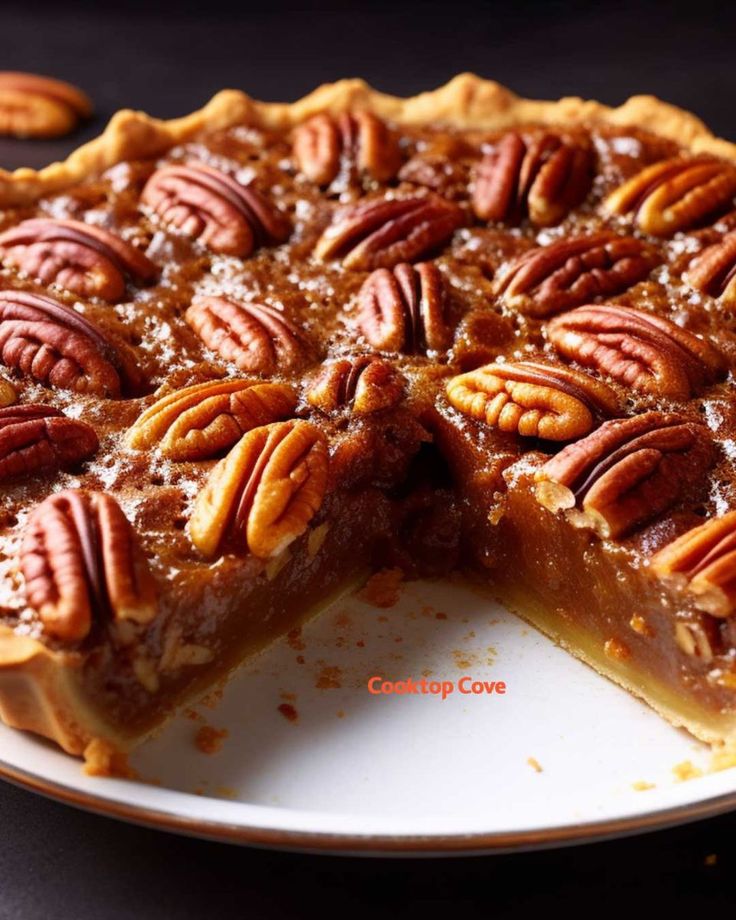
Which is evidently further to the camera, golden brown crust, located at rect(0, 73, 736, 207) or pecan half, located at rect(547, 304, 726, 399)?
golden brown crust, located at rect(0, 73, 736, 207)

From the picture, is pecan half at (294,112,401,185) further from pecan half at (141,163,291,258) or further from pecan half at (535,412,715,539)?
pecan half at (535,412,715,539)

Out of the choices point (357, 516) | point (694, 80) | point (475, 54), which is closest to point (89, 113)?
point (475, 54)

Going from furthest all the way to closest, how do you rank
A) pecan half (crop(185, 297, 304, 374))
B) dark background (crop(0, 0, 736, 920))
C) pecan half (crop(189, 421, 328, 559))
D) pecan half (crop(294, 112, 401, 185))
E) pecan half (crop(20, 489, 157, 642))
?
dark background (crop(0, 0, 736, 920)), pecan half (crop(294, 112, 401, 185)), pecan half (crop(185, 297, 304, 374)), pecan half (crop(189, 421, 328, 559)), pecan half (crop(20, 489, 157, 642))

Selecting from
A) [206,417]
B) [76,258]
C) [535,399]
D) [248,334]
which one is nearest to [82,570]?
[206,417]

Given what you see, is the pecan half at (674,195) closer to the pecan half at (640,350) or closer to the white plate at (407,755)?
the pecan half at (640,350)

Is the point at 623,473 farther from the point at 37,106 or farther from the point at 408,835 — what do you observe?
the point at 37,106

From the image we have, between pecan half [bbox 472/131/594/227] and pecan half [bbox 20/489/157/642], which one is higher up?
pecan half [bbox 472/131/594/227]

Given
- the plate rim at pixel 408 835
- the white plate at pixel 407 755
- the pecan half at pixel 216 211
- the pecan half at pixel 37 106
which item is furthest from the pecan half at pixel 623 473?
the pecan half at pixel 37 106

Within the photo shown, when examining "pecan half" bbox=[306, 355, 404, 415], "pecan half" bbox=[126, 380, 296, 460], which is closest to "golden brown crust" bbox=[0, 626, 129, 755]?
"pecan half" bbox=[126, 380, 296, 460]
